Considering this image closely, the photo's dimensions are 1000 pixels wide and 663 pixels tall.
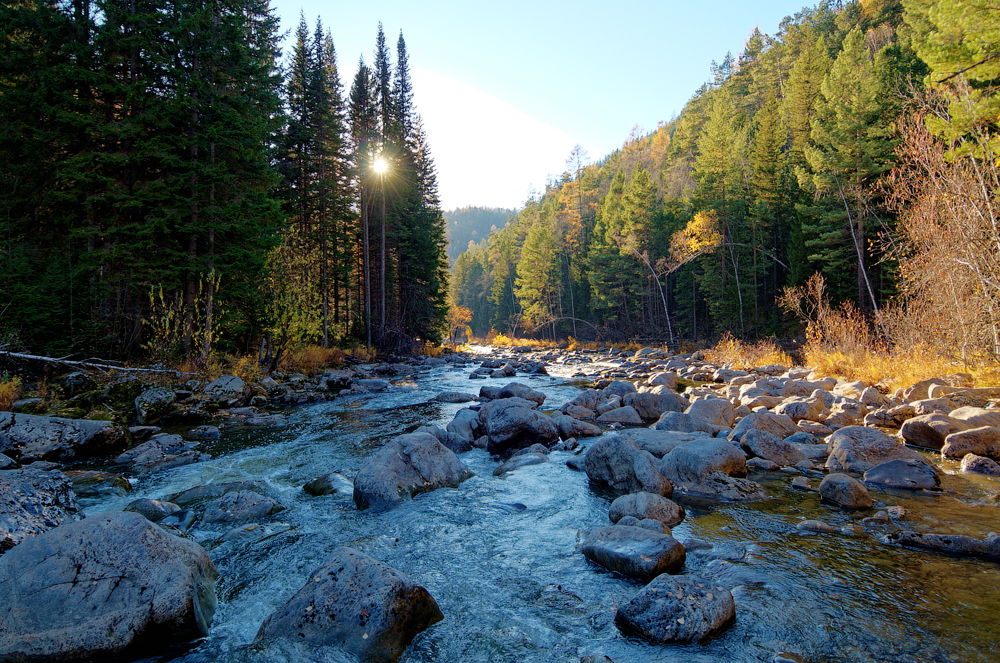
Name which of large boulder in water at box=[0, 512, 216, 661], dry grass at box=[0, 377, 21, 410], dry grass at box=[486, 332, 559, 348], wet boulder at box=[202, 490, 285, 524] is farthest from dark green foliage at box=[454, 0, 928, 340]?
dry grass at box=[0, 377, 21, 410]

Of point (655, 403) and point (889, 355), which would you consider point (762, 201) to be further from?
point (655, 403)

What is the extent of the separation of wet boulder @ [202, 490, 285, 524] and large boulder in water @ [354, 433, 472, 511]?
1.02m

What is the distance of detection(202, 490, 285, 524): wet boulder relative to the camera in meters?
5.57

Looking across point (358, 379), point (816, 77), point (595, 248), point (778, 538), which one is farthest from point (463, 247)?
point (778, 538)

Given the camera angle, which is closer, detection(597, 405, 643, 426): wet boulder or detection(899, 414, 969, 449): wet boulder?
detection(899, 414, 969, 449): wet boulder

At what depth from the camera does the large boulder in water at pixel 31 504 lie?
419 cm

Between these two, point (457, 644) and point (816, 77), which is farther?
point (816, 77)

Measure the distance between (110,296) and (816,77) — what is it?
42.7 metres

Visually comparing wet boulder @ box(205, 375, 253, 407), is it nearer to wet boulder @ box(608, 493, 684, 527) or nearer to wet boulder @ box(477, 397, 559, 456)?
wet boulder @ box(477, 397, 559, 456)

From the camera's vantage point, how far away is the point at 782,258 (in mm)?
32969

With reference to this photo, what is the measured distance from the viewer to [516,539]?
506 cm

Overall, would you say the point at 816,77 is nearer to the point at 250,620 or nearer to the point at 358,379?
the point at 358,379

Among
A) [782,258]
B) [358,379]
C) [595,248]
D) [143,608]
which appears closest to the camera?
[143,608]

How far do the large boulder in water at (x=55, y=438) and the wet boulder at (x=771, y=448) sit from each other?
422 inches
